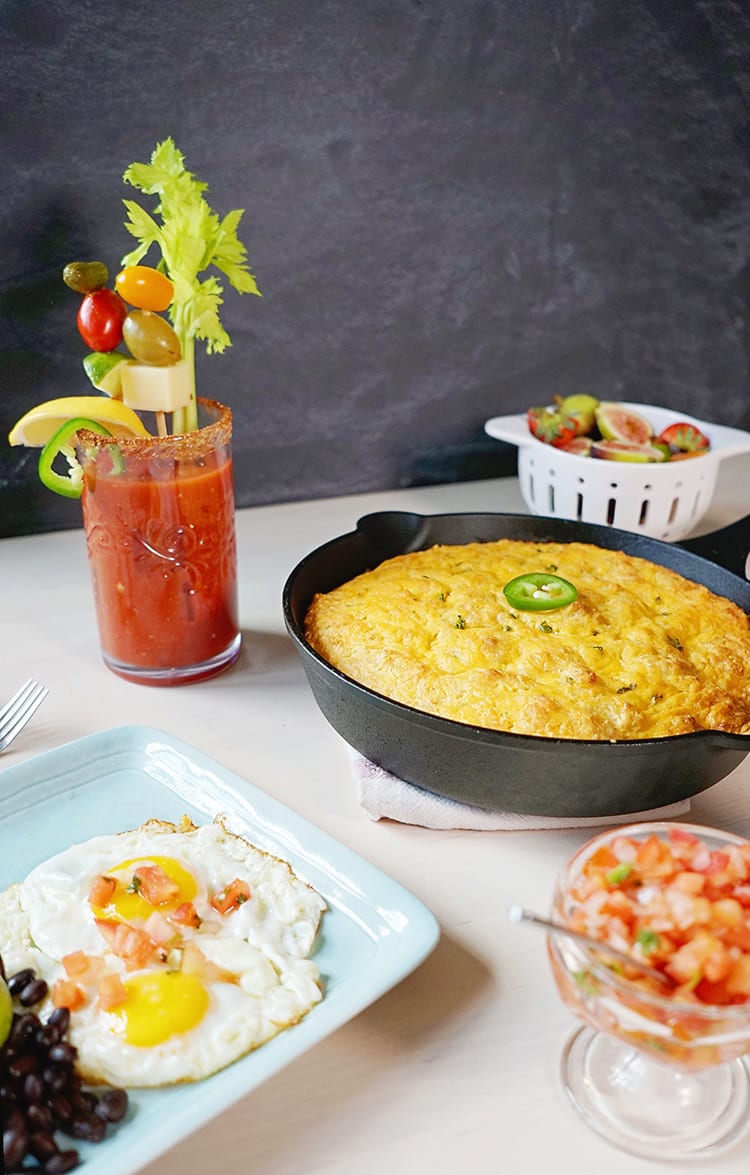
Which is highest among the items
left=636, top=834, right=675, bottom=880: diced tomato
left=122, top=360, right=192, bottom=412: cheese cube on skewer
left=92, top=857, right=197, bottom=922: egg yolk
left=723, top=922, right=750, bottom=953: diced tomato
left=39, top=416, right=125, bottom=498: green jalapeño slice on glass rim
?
Result: left=122, top=360, right=192, bottom=412: cheese cube on skewer

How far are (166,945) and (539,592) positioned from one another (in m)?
0.72

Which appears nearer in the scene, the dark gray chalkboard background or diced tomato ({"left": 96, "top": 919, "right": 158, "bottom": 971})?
diced tomato ({"left": 96, "top": 919, "right": 158, "bottom": 971})

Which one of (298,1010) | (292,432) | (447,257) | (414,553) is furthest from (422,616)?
(447,257)

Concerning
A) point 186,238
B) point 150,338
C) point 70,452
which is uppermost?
point 186,238

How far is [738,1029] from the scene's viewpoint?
2.88ft

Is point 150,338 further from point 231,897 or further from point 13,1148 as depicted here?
point 13,1148

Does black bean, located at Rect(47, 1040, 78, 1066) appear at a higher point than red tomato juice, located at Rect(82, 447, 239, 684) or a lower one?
lower

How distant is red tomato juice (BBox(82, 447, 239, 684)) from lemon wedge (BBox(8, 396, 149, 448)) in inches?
2.2

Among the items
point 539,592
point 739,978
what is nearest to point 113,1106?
point 739,978

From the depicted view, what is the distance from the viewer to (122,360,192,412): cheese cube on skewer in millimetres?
1520

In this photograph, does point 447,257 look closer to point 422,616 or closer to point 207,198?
point 207,198

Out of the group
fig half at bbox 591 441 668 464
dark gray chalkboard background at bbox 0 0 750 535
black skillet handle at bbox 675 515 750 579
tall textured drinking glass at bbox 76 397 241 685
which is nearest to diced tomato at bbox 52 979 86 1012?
tall textured drinking glass at bbox 76 397 241 685

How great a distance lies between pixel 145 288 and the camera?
1512 millimetres

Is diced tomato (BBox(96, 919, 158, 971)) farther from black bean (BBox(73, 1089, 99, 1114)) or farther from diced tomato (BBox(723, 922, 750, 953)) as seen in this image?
diced tomato (BBox(723, 922, 750, 953))
